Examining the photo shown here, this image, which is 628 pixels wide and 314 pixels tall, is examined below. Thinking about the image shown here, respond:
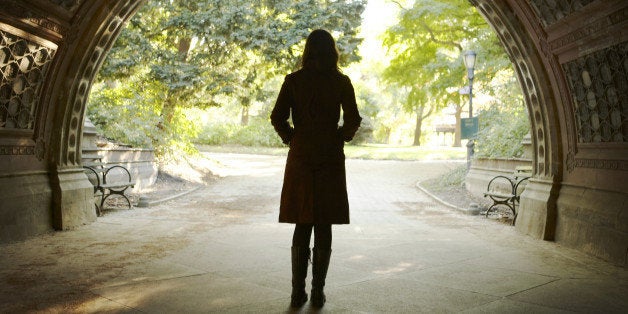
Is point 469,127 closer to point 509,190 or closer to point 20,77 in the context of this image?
point 509,190

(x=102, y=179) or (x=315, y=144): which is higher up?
(x=315, y=144)

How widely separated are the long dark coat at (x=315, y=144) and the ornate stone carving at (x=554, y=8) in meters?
3.51

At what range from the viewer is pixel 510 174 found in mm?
11922

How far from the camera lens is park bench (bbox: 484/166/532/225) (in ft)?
30.1

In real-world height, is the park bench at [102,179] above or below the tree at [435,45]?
below

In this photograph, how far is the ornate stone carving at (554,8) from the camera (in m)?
5.77

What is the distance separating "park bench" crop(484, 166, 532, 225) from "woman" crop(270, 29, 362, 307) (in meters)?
6.13

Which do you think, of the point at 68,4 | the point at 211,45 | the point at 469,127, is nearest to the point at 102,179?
the point at 68,4

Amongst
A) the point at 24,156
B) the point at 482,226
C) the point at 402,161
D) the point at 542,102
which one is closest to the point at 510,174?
the point at 482,226

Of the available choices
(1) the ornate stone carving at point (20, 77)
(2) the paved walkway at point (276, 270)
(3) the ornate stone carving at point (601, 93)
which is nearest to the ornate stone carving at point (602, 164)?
(3) the ornate stone carving at point (601, 93)

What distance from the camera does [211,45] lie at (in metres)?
16.1

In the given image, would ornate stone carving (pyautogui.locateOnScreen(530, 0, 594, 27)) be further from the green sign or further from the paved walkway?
the green sign

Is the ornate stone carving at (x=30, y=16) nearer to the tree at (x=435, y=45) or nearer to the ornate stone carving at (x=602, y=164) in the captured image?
the ornate stone carving at (x=602, y=164)

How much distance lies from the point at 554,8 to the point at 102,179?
871 cm
